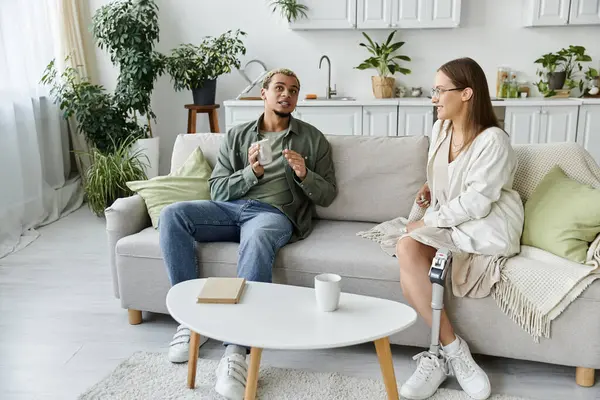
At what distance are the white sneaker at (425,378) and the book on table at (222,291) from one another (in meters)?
0.64

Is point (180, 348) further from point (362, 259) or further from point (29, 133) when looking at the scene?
point (29, 133)

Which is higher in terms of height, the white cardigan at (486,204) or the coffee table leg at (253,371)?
the white cardigan at (486,204)

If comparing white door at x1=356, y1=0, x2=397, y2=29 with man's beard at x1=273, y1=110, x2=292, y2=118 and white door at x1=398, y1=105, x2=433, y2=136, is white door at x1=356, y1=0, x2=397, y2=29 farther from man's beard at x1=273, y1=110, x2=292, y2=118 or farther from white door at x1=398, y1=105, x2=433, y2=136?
man's beard at x1=273, y1=110, x2=292, y2=118

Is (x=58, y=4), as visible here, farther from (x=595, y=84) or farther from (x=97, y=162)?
(x=595, y=84)

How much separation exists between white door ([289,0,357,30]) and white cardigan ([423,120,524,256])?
2762 millimetres

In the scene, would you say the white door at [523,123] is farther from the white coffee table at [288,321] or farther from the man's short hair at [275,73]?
the white coffee table at [288,321]

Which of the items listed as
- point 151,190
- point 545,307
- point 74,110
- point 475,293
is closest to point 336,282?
point 475,293

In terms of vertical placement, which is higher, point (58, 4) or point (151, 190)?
point (58, 4)

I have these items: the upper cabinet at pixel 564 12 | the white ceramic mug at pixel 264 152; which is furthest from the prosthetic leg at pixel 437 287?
the upper cabinet at pixel 564 12

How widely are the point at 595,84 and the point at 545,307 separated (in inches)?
130

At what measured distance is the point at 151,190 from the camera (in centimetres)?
260

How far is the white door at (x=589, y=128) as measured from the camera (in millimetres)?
4316

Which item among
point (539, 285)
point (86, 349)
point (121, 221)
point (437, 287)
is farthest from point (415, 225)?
point (86, 349)

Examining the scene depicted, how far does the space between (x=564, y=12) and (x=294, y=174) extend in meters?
3.07
